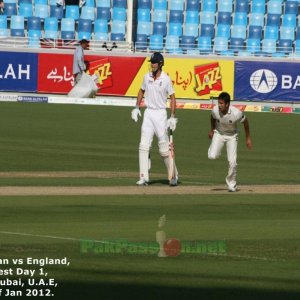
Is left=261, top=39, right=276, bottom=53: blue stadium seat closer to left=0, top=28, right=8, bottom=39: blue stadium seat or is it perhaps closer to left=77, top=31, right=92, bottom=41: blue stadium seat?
left=77, top=31, right=92, bottom=41: blue stadium seat

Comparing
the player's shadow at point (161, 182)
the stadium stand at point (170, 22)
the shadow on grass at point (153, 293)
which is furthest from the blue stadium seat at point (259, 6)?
the shadow on grass at point (153, 293)

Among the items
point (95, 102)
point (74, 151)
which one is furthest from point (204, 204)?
point (95, 102)

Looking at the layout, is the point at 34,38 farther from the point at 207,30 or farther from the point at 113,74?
the point at 207,30

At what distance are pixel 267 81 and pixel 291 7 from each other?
7902 millimetres

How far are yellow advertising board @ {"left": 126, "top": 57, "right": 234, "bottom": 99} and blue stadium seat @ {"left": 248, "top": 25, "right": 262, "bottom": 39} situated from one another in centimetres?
609

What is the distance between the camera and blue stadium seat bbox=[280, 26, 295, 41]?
4712cm

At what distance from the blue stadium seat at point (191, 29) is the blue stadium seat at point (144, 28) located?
1.58 meters

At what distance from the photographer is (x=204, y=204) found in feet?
50.9

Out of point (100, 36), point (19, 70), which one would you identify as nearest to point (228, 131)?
point (19, 70)

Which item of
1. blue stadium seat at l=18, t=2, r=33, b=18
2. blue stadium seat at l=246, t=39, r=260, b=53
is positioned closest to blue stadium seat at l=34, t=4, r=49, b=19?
blue stadium seat at l=18, t=2, r=33, b=18

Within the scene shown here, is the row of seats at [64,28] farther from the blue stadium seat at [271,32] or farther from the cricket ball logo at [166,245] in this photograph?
the cricket ball logo at [166,245]

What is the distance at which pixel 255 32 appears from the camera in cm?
4750

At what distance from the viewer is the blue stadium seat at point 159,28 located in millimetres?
47781

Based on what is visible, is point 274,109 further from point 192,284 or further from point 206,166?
point 192,284
